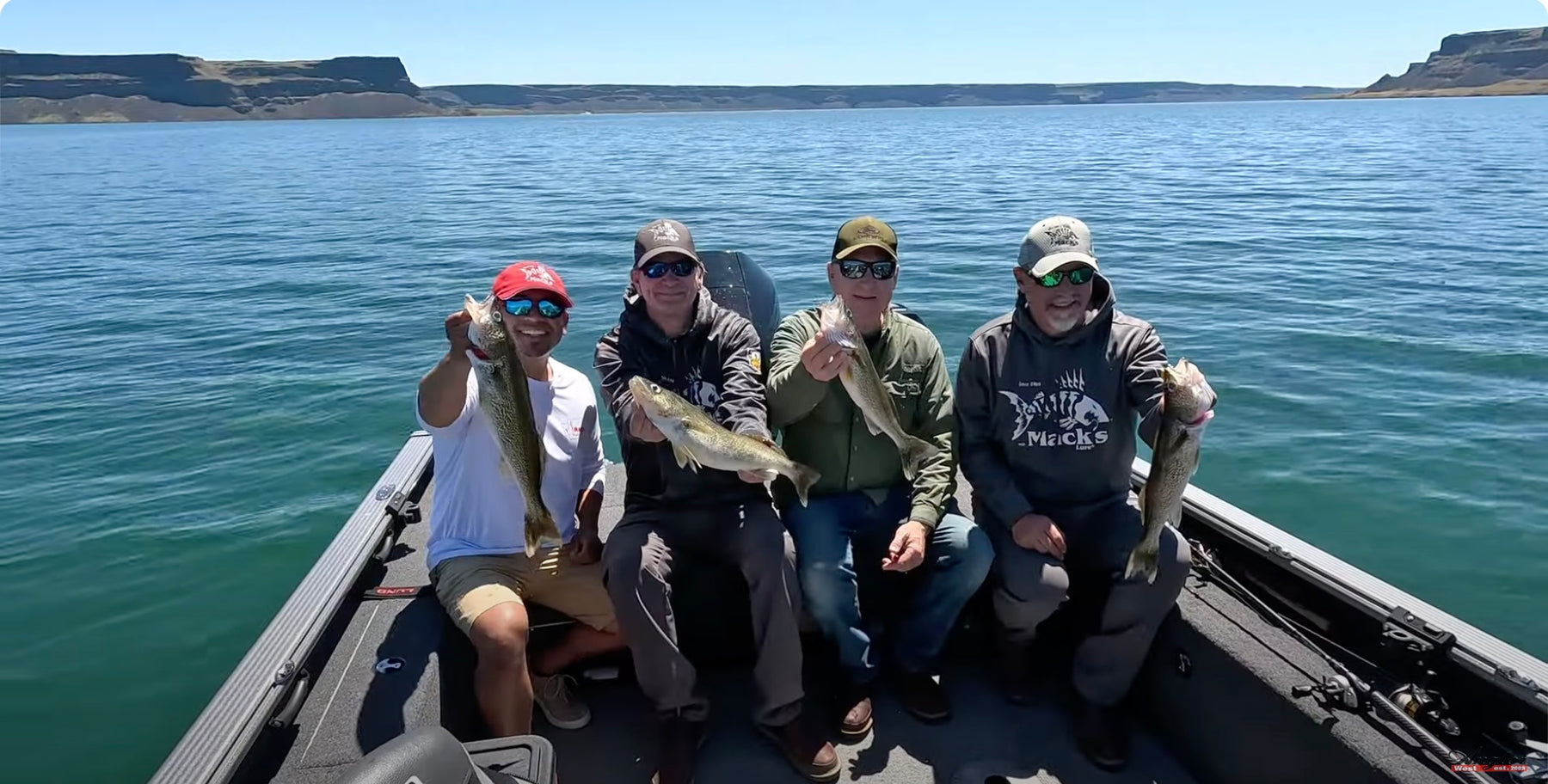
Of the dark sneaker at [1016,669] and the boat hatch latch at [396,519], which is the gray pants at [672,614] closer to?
the dark sneaker at [1016,669]

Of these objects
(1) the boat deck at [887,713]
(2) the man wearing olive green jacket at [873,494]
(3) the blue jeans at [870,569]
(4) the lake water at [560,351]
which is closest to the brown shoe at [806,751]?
(1) the boat deck at [887,713]

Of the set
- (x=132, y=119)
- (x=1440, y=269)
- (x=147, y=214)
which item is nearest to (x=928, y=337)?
(x=1440, y=269)

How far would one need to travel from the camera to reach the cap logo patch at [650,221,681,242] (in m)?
3.59

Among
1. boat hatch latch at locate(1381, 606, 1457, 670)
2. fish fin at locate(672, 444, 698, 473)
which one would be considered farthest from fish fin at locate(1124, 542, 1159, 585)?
fish fin at locate(672, 444, 698, 473)

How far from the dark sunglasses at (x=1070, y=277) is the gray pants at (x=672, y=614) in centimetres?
145

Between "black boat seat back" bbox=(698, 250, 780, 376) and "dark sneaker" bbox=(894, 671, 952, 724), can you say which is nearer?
"dark sneaker" bbox=(894, 671, 952, 724)

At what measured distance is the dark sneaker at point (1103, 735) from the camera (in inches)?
141

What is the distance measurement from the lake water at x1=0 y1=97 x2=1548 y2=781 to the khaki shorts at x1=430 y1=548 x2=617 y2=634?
305 cm

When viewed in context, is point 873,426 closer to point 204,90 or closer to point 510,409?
point 510,409

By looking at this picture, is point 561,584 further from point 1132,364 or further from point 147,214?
point 147,214

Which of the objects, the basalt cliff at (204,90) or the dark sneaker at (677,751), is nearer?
the dark sneaker at (677,751)

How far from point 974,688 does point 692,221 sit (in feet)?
60.4

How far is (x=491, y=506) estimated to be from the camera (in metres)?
3.63

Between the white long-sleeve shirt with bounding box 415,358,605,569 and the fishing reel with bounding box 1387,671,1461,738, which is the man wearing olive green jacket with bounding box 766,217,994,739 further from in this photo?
the fishing reel with bounding box 1387,671,1461,738
